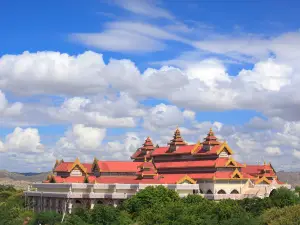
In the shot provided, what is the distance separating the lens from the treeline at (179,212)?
76.8 m

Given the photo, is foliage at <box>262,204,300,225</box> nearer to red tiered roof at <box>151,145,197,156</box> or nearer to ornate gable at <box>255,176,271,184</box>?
ornate gable at <box>255,176,271,184</box>

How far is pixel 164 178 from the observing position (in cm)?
10488

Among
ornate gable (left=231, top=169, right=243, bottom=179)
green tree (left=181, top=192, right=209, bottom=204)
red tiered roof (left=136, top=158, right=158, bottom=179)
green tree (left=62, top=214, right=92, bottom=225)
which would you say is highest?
red tiered roof (left=136, top=158, right=158, bottom=179)

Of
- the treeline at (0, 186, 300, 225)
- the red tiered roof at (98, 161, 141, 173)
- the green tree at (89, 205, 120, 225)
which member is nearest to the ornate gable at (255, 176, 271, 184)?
the treeline at (0, 186, 300, 225)

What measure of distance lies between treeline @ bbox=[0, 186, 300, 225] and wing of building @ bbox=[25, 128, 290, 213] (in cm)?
554

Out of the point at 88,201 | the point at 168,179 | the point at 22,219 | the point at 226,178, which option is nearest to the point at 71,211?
the point at 88,201

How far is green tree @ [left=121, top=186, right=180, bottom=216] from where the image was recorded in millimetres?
91625

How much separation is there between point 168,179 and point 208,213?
21876 mm

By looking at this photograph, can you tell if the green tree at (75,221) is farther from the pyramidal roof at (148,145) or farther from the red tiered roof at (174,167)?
the pyramidal roof at (148,145)

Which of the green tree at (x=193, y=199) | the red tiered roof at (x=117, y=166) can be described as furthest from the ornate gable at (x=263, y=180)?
the red tiered roof at (x=117, y=166)

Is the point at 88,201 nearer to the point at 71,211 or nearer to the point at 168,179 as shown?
the point at 71,211

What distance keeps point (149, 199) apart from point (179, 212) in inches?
429

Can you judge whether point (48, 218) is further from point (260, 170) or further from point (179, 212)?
point (260, 170)

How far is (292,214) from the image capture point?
241 feet
